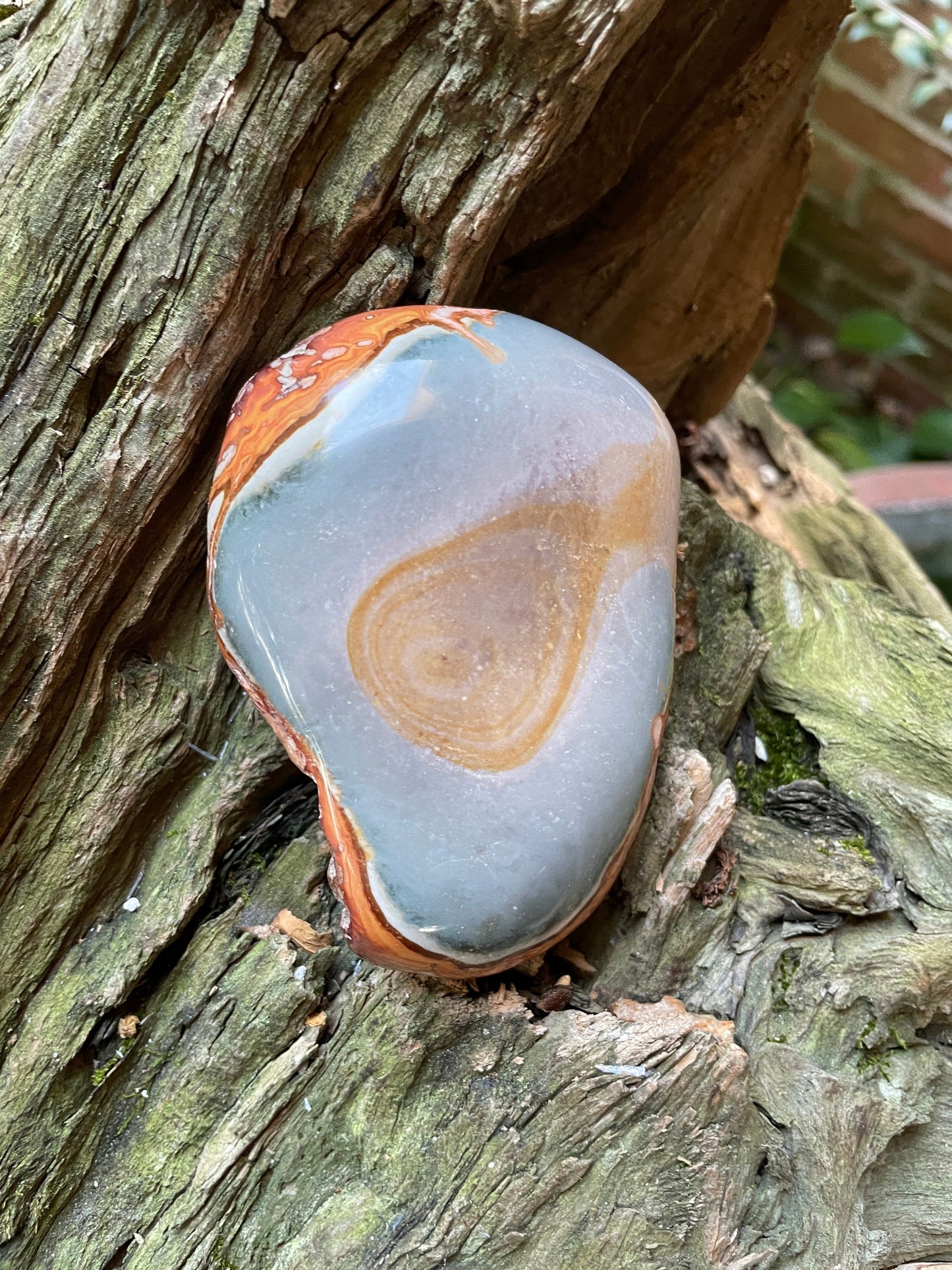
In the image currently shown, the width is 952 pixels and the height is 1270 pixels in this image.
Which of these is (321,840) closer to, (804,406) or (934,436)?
(804,406)

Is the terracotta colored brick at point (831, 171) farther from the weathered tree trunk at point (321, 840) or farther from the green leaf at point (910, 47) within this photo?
the weathered tree trunk at point (321, 840)

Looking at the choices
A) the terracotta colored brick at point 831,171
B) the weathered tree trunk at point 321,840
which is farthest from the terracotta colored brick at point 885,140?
the weathered tree trunk at point 321,840

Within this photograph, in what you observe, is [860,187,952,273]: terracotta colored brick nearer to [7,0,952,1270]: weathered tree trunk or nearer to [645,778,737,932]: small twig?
[7,0,952,1270]: weathered tree trunk

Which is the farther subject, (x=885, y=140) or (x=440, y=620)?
(x=885, y=140)

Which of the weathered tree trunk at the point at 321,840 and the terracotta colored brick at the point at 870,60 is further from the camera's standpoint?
the terracotta colored brick at the point at 870,60

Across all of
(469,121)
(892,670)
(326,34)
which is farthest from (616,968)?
(326,34)

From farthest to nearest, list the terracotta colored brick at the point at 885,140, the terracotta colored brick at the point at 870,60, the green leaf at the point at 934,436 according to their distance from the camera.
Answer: the green leaf at the point at 934,436 < the terracotta colored brick at the point at 885,140 < the terracotta colored brick at the point at 870,60

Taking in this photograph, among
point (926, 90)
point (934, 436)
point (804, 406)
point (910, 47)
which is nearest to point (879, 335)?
point (804, 406)
